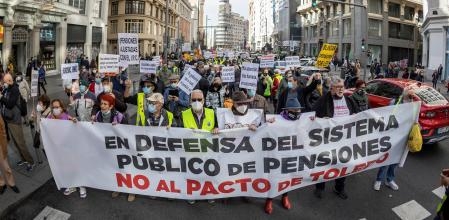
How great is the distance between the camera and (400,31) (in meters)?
55.2

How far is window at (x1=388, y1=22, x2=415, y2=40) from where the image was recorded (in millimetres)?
54250

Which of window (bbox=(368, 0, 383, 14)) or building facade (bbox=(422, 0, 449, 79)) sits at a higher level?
window (bbox=(368, 0, 383, 14))

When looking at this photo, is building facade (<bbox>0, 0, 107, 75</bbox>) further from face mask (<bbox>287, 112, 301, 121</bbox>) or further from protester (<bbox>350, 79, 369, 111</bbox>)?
face mask (<bbox>287, 112, 301, 121</bbox>)

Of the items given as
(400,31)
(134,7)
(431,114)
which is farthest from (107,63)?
(400,31)

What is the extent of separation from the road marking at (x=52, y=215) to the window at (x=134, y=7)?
57634 millimetres

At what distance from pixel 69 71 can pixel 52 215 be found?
5.57 m

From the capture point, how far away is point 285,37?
93.4m

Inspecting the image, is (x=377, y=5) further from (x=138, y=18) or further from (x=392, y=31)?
(x=138, y=18)

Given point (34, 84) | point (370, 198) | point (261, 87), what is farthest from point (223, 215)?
point (261, 87)

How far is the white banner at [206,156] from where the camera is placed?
5.59 metres

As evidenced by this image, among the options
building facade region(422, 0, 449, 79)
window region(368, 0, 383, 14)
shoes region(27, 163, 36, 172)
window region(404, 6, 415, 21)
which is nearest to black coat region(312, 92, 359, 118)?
shoes region(27, 163, 36, 172)

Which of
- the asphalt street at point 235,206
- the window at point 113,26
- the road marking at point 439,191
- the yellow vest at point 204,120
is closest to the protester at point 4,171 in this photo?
the asphalt street at point 235,206

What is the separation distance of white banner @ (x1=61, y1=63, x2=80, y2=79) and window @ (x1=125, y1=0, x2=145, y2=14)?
52124mm

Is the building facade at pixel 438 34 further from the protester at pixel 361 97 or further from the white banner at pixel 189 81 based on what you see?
the white banner at pixel 189 81
